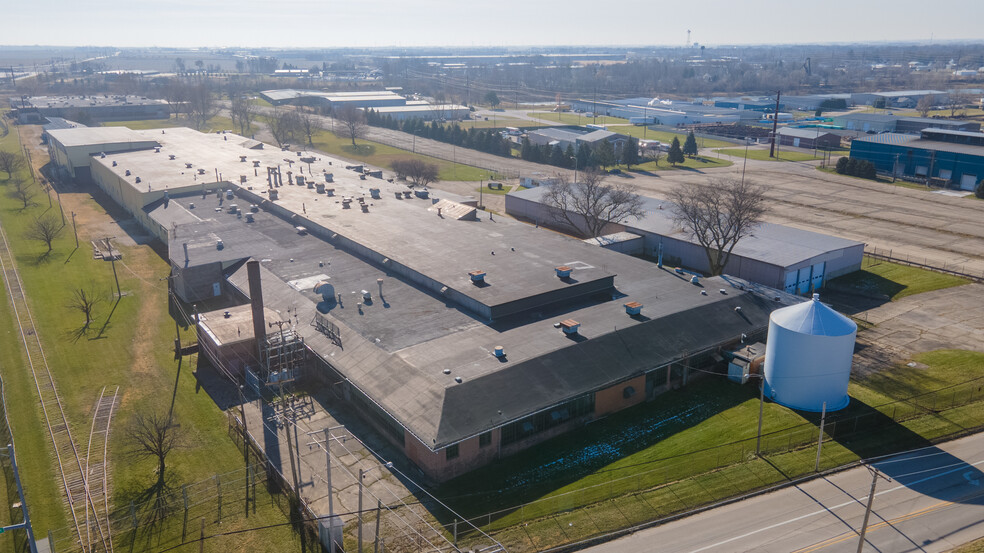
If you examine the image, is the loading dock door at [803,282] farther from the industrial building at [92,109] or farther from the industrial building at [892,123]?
the industrial building at [92,109]

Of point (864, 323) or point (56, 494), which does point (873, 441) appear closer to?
point (864, 323)

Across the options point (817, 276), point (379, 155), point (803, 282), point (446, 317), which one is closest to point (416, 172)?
point (379, 155)

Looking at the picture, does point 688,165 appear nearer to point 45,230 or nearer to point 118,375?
point 45,230

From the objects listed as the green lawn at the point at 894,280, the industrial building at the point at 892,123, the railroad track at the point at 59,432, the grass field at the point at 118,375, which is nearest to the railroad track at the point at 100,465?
the railroad track at the point at 59,432

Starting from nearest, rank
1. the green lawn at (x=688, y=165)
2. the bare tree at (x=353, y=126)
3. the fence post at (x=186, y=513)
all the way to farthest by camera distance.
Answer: the fence post at (x=186, y=513), the green lawn at (x=688, y=165), the bare tree at (x=353, y=126)

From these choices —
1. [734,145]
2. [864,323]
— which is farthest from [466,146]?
[864,323]

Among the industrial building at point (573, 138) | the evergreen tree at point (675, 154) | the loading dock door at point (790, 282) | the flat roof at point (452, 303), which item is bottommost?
the loading dock door at point (790, 282)
